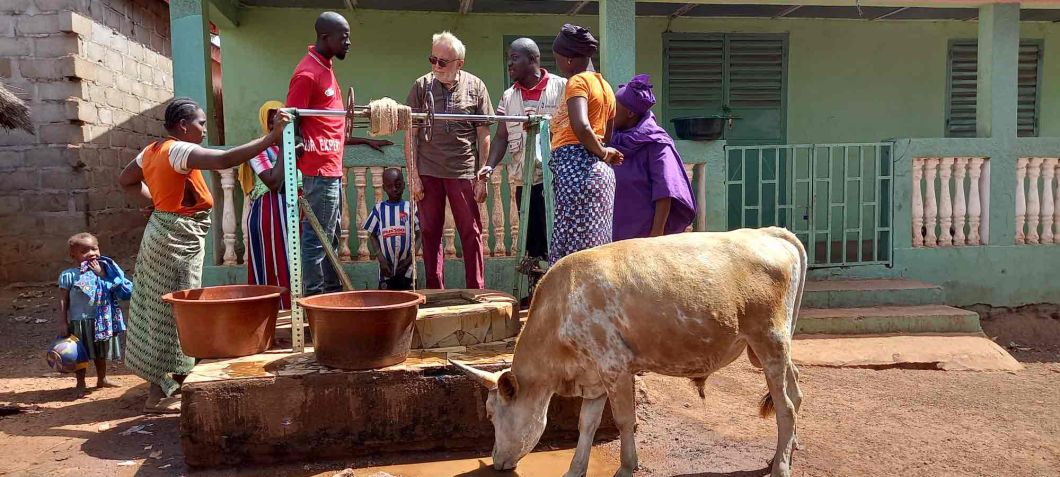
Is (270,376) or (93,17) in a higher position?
(93,17)

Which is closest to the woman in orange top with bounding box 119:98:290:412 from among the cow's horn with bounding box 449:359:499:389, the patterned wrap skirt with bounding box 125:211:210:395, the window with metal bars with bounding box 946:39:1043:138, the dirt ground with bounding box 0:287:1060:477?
the patterned wrap skirt with bounding box 125:211:210:395

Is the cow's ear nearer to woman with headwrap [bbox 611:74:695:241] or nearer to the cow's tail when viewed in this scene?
the cow's tail

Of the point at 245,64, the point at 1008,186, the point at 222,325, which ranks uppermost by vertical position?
the point at 245,64

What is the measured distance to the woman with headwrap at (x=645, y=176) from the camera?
14.2 ft

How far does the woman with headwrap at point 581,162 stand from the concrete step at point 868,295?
3.29 metres

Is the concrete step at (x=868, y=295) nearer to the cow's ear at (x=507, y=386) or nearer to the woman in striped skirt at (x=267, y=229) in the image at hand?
the cow's ear at (x=507, y=386)

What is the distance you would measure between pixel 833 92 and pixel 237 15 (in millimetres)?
6735

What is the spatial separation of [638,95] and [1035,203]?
4.95 metres

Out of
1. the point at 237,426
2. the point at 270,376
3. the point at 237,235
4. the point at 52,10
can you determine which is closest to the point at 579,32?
the point at 270,376

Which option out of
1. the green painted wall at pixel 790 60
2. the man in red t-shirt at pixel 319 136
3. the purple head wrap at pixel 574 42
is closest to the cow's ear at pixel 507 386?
the purple head wrap at pixel 574 42

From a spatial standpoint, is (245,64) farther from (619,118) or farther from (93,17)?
(619,118)

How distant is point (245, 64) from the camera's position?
7797mm

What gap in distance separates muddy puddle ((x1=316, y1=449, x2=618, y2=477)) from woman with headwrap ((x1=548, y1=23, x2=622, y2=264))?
109 centimetres

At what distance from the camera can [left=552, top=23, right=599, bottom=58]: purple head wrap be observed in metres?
3.95
